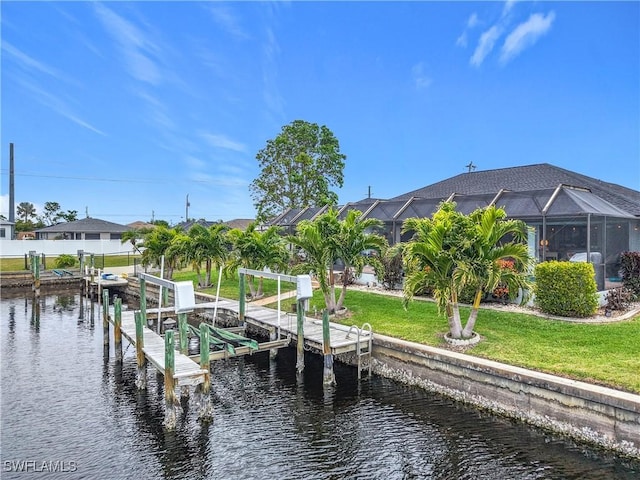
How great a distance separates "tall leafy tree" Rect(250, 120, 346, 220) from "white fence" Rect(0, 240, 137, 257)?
11916 millimetres

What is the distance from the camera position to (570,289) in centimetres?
1010

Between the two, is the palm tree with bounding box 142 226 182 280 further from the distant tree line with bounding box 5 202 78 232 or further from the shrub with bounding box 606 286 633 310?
the distant tree line with bounding box 5 202 78 232

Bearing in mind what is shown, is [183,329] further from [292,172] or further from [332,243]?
[292,172]

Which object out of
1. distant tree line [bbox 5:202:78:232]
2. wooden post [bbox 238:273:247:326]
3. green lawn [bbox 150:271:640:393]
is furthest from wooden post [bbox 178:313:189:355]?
distant tree line [bbox 5:202:78:232]

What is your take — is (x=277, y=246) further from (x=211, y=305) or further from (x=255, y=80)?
(x=255, y=80)

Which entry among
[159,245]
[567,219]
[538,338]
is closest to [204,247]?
[159,245]

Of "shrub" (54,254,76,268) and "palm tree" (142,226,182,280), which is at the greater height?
"palm tree" (142,226,182,280)

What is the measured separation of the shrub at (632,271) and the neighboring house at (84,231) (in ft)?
142

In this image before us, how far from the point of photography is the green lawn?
6945 mm

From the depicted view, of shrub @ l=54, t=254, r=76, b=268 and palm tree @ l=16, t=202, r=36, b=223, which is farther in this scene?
palm tree @ l=16, t=202, r=36, b=223

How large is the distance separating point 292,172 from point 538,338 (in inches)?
1037

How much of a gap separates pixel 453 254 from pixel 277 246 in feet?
26.7

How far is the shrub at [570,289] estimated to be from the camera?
32.9 feet

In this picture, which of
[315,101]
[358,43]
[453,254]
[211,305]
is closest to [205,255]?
[211,305]
